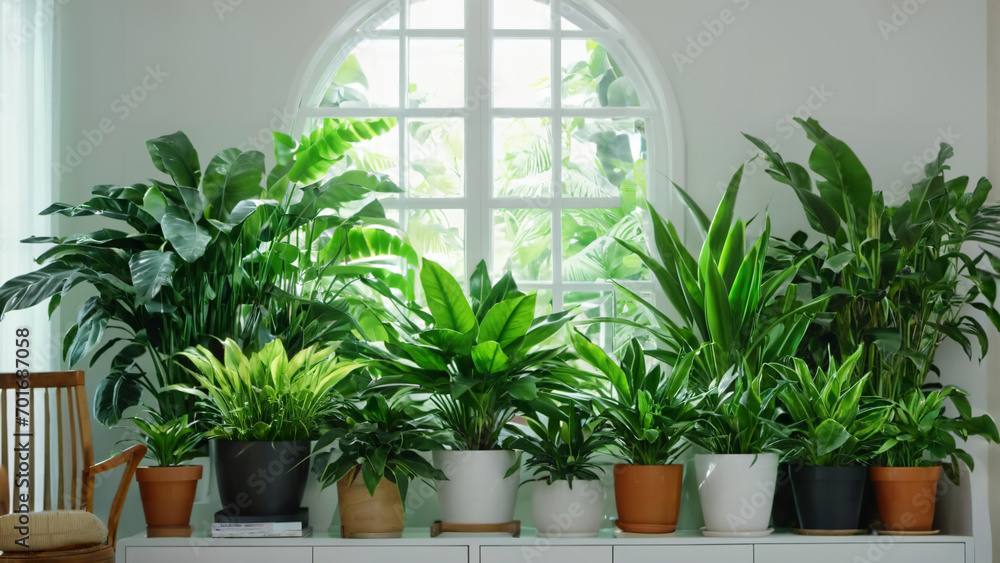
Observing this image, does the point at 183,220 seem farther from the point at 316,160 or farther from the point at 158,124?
the point at 158,124

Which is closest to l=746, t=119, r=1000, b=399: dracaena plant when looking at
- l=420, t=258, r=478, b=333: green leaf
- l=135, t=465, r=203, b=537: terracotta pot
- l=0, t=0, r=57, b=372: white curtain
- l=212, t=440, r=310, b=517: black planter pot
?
l=420, t=258, r=478, b=333: green leaf

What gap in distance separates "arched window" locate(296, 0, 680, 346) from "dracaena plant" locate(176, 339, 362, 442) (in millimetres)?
859

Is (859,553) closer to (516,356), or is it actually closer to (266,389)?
(516,356)

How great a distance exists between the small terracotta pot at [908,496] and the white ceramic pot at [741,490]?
13.8 inches

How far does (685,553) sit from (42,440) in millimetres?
2025

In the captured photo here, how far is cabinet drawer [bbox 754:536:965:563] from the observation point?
2375 millimetres

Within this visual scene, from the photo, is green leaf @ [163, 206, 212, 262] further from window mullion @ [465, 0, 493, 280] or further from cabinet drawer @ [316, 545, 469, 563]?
window mullion @ [465, 0, 493, 280]

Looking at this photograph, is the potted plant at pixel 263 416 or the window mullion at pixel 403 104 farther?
the window mullion at pixel 403 104

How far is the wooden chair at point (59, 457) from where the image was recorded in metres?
2.19

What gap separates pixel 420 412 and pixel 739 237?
3.80ft

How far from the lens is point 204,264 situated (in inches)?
100
